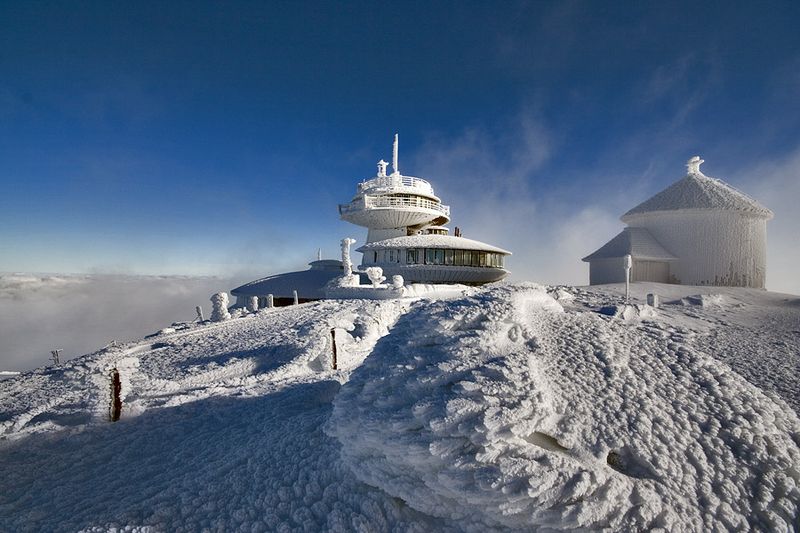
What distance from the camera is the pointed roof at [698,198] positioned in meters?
16.8

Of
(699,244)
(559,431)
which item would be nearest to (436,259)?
(699,244)

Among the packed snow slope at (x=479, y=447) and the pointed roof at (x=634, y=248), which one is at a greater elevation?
the pointed roof at (x=634, y=248)

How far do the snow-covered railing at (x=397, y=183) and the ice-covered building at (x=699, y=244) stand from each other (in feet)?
50.2

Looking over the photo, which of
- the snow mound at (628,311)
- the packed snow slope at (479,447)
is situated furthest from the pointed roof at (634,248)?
the packed snow slope at (479,447)

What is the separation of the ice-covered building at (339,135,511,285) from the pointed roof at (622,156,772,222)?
8.84m

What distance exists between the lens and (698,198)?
1719 cm

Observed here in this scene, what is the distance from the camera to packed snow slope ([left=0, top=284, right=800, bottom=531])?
2.46 m

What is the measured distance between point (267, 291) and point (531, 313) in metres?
24.2

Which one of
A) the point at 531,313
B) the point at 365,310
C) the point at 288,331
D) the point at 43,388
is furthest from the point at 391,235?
the point at 531,313

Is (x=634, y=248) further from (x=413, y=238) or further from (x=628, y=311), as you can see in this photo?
(x=628, y=311)

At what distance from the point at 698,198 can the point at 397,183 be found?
19.0 metres

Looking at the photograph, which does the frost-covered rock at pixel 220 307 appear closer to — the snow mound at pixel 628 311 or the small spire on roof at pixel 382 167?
the snow mound at pixel 628 311

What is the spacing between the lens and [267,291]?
1010 inches

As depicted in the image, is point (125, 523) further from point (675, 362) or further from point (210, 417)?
point (675, 362)
